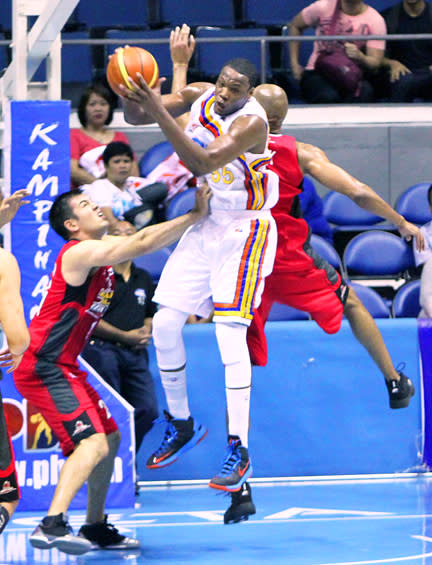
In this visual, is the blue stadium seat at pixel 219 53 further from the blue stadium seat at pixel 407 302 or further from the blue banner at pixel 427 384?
the blue banner at pixel 427 384

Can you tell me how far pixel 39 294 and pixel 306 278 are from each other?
5.89ft

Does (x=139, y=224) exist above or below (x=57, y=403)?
above

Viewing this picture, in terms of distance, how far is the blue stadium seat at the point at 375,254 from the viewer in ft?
30.5

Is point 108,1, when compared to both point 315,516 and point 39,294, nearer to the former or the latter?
point 39,294

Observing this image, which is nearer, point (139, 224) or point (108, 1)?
point (139, 224)

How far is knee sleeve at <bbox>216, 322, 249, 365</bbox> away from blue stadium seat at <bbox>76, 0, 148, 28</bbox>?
22.0 feet

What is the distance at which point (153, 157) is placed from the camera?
984 cm

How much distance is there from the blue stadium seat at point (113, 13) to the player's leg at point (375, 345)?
604 cm

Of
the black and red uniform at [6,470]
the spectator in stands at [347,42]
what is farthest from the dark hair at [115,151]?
the black and red uniform at [6,470]

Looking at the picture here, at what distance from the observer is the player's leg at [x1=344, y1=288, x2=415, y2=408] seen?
690 centimetres

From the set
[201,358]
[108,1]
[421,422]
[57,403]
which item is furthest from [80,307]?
[108,1]

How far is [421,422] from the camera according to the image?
8.41 metres

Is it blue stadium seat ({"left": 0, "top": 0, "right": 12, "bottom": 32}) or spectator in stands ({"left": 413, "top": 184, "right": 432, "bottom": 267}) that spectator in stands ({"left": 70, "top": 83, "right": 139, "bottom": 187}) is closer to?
spectator in stands ({"left": 413, "top": 184, "right": 432, "bottom": 267})

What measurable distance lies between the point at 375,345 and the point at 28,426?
2.44m
